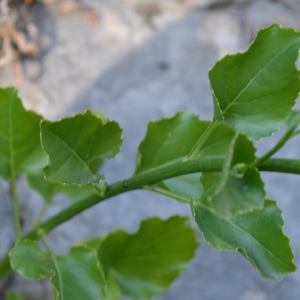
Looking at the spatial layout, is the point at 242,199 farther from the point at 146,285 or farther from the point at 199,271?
the point at 199,271

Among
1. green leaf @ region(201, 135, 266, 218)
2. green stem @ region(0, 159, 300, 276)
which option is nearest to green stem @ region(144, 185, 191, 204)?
green stem @ region(0, 159, 300, 276)

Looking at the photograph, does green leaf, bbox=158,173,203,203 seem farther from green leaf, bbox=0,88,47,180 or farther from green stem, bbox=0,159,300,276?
green leaf, bbox=0,88,47,180

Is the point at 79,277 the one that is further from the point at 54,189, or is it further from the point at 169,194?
the point at 54,189

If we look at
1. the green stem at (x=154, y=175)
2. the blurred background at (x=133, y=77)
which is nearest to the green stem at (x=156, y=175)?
the green stem at (x=154, y=175)

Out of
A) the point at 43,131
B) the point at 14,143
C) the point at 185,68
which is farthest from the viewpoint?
the point at 185,68

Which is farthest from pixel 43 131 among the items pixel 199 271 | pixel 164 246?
pixel 199 271

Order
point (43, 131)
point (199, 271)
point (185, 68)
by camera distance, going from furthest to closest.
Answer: point (185, 68), point (199, 271), point (43, 131)
